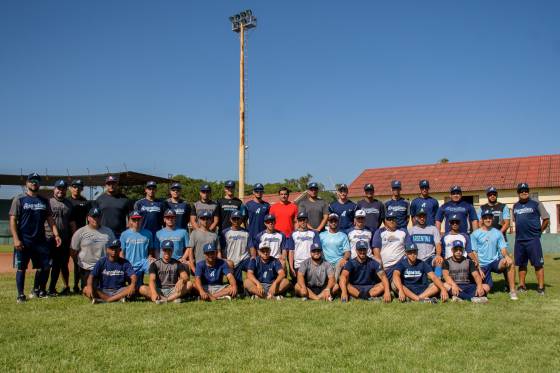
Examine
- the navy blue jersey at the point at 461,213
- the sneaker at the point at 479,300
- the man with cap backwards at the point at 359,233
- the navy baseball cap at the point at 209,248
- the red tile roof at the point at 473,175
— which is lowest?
the sneaker at the point at 479,300

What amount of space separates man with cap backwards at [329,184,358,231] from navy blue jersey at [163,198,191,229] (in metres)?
2.96

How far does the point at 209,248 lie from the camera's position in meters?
9.13

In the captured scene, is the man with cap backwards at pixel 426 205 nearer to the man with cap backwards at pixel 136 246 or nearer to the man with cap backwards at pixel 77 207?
the man with cap backwards at pixel 136 246

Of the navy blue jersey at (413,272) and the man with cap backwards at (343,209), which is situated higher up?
the man with cap backwards at (343,209)

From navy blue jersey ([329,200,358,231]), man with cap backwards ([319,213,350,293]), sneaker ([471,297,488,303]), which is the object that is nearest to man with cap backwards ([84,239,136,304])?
man with cap backwards ([319,213,350,293])

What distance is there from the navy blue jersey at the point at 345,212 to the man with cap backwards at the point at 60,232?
5.25 meters

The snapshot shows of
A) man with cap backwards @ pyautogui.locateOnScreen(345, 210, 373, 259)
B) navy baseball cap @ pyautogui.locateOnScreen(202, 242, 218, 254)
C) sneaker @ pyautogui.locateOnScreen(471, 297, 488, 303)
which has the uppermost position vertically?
man with cap backwards @ pyautogui.locateOnScreen(345, 210, 373, 259)

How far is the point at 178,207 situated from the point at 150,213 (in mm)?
561

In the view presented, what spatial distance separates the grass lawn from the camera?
5.12 metres

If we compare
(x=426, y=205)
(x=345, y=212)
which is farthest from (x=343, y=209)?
(x=426, y=205)

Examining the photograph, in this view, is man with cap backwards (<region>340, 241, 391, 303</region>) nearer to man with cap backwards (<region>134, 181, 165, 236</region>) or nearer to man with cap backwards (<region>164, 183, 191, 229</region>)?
man with cap backwards (<region>164, 183, 191, 229</region>)

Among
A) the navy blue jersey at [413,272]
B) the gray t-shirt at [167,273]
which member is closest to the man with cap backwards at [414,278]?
the navy blue jersey at [413,272]

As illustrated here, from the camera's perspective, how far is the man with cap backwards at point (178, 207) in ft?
33.5

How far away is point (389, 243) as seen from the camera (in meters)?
9.70
